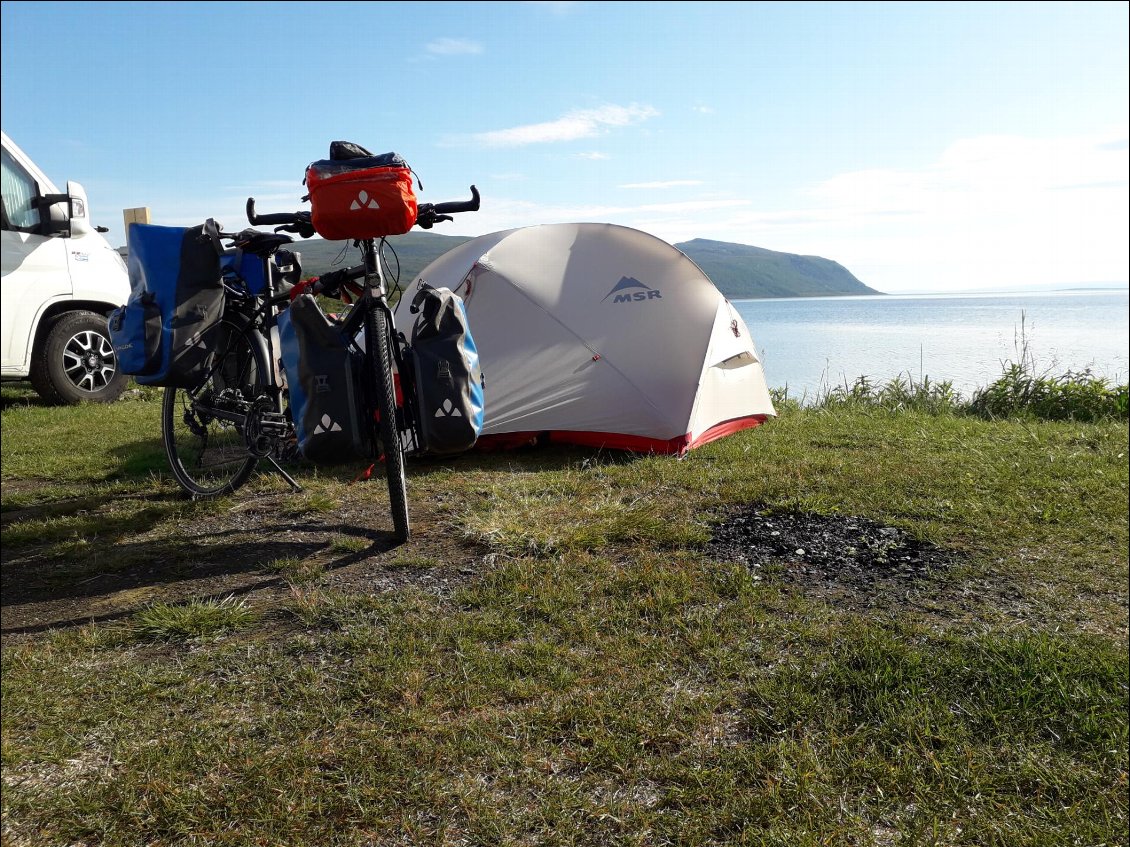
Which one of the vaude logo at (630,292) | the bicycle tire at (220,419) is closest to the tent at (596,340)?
the vaude logo at (630,292)

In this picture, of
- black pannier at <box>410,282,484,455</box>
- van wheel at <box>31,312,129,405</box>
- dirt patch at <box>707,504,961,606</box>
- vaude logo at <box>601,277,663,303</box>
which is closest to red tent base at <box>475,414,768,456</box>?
vaude logo at <box>601,277,663,303</box>

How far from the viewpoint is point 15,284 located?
319 inches

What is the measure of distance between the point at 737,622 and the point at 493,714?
3.32 ft

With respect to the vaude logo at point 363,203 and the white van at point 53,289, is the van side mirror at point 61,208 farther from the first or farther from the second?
the vaude logo at point 363,203

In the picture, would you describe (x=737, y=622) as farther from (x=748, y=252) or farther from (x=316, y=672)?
(x=748, y=252)

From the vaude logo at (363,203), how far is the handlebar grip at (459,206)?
417 mm

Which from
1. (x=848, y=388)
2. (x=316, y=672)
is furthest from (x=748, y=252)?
(x=316, y=672)

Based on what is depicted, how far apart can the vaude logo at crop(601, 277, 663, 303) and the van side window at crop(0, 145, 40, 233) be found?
587cm

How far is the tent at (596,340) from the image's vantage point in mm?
5746

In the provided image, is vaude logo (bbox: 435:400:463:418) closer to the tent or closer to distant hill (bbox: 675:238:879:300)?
the tent

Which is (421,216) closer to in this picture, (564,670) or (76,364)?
(564,670)

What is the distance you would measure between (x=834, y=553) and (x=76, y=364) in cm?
787

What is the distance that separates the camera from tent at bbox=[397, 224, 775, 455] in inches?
226

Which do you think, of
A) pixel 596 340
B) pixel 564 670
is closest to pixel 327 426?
pixel 564 670
